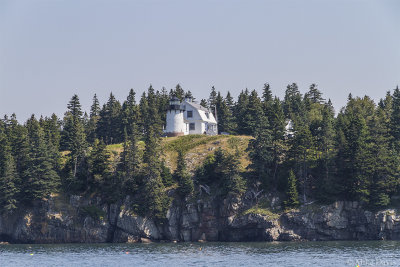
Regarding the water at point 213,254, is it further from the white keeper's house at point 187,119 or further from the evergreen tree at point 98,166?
the white keeper's house at point 187,119

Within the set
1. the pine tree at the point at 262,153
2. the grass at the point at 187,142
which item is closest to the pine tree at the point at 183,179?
the pine tree at the point at 262,153

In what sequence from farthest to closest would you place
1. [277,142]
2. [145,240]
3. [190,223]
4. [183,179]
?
[277,142] < [183,179] < [190,223] < [145,240]

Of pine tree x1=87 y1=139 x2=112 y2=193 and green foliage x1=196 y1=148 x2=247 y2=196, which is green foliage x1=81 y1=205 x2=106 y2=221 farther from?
green foliage x1=196 y1=148 x2=247 y2=196

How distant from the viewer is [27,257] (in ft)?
229

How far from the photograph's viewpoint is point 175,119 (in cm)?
12081

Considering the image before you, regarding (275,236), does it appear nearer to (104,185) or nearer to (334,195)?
(334,195)

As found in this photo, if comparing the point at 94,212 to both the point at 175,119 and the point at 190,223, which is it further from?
the point at 175,119

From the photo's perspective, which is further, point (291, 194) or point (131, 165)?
point (131, 165)

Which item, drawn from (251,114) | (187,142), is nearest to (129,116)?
(187,142)

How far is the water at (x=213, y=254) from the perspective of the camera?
59688 millimetres

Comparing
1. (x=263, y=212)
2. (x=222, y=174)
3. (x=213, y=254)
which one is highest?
(x=222, y=174)

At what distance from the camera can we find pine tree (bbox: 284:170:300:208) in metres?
87.8

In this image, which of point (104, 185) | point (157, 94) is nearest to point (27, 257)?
point (104, 185)

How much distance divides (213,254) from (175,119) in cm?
5604
